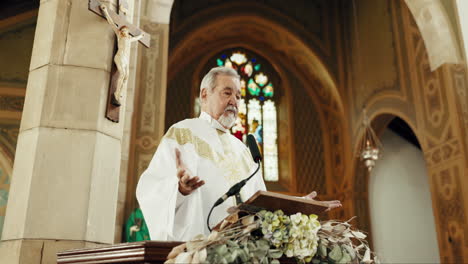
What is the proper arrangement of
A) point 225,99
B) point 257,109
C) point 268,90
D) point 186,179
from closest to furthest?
point 186,179
point 225,99
point 257,109
point 268,90

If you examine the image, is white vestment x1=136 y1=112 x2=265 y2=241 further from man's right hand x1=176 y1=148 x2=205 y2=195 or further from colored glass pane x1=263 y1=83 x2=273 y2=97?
colored glass pane x1=263 y1=83 x2=273 y2=97

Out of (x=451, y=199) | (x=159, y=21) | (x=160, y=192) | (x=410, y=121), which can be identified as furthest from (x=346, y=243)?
(x=410, y=121)

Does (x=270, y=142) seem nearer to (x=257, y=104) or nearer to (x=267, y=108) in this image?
(x=267, y=108)

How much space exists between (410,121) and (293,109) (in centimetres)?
393

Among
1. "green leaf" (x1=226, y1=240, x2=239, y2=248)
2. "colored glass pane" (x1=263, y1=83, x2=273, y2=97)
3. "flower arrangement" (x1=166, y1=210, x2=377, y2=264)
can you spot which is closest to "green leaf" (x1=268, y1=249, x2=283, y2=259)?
"flower arrangement" (x1=166, y1=210, x2=377, y2=264)

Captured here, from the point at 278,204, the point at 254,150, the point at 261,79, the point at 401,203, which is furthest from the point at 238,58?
the point at 278,204

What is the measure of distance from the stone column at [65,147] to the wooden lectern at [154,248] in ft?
2.11

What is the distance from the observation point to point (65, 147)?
2.34m

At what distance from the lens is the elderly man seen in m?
1.93

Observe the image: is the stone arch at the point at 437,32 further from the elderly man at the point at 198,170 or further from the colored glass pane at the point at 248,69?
the colored glass pane at the point at 248,69

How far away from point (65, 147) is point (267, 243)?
53.1 inches

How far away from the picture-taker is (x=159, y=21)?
5.83 m

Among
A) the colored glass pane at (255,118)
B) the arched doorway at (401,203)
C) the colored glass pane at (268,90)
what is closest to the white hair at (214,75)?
the arched doorway at (401,203)

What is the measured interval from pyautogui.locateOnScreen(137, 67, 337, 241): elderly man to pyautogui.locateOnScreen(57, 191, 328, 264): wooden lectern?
327 mm
